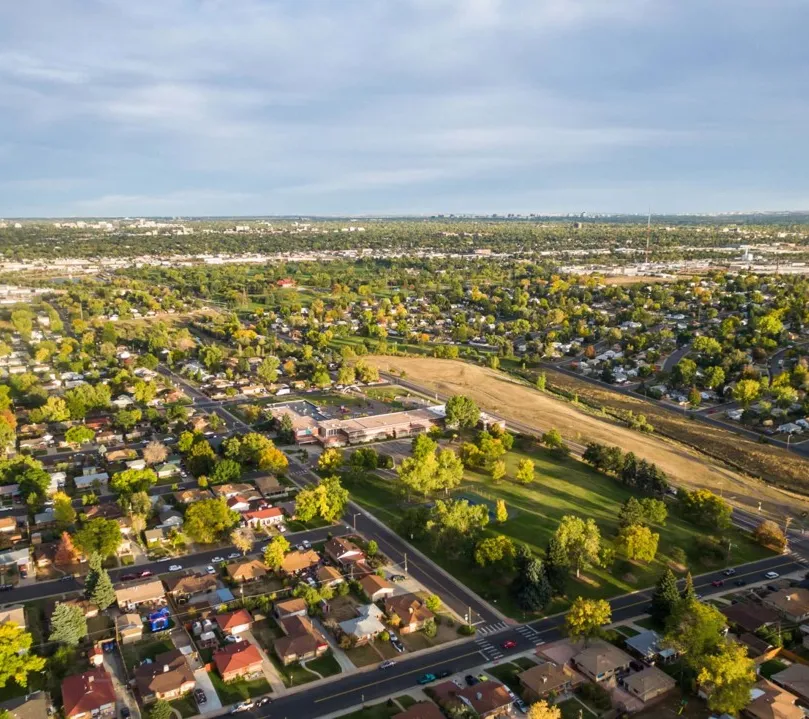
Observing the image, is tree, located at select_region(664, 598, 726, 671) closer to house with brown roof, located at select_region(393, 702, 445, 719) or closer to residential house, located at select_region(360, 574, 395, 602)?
house with brown roof, located at select_region(393, 702, 445, 719)

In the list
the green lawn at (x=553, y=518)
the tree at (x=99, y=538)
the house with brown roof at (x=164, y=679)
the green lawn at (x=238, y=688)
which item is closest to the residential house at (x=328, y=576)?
the green lawn at (x=553, y=518)

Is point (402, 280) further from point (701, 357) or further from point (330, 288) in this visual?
point (701, 357)

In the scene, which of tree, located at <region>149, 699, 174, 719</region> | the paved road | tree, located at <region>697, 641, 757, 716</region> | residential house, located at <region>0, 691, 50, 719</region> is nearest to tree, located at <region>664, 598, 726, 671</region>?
tree, located at <region>697, 641, 757, 716</region>

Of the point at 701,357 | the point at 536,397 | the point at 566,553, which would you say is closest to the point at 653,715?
the point at 566,553

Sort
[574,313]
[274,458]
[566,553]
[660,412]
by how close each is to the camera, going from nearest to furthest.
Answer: [566,553], [274,458], [660,412], [574,313]

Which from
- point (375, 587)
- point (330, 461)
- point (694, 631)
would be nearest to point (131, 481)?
point (330, 461)

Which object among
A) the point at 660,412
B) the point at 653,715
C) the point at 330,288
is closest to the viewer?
the point at 653,715

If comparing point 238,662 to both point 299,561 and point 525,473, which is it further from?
point 525,473
